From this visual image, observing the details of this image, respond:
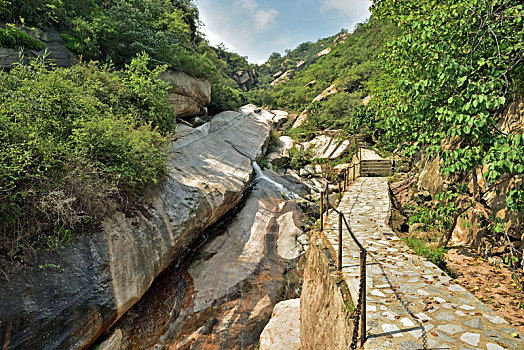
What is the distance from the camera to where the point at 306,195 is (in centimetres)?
1460

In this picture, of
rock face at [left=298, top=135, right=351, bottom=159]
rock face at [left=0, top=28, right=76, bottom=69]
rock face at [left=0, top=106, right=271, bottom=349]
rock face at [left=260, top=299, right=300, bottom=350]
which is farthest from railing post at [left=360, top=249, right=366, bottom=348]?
rock face at [left=298, top=135, right=351, bottom=159]

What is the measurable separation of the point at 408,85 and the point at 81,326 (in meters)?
7.56

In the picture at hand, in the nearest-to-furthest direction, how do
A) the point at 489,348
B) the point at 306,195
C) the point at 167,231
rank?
1. the point at 489,348
2. the point at 167,231
3. the point at 306,195

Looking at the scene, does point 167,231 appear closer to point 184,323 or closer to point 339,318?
point 184,323

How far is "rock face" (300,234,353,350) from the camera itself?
362 cm

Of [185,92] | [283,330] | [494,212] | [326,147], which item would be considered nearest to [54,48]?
[185,92]

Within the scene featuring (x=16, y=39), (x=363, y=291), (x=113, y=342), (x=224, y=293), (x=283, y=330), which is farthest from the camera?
(x=16, y=39)

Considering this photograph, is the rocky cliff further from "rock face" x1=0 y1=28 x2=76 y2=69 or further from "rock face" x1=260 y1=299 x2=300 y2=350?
"rock face" x1=0 y1=28 x2=76 y2=69

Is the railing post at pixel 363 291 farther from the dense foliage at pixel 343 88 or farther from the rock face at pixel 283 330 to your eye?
the dense foliage at pixel 343 88

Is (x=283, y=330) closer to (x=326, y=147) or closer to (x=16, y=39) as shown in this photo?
(x=16, y=39)

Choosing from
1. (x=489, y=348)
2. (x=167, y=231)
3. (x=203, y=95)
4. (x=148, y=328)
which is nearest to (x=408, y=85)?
(x=489, y=348)

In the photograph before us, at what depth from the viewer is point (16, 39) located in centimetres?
956

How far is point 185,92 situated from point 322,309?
13171 millimetres

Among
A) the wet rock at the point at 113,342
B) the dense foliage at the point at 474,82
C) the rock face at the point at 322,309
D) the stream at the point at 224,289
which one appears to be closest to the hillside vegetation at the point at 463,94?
the dense foliage at the point at 474,82
